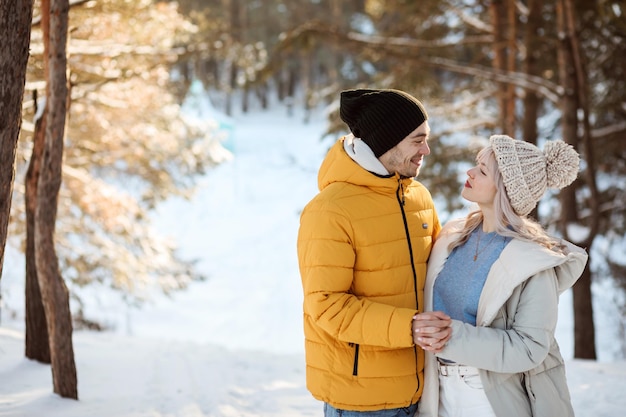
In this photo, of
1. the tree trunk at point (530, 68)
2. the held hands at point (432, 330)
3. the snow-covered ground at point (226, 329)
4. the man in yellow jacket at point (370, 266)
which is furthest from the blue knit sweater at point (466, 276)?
the tree trunk at point (530, 68)

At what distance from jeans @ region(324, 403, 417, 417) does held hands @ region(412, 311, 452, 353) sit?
41 cm

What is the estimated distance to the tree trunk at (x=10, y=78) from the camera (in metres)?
3.23

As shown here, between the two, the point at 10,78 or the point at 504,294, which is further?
the point at 10,78

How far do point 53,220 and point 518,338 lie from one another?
4092mm

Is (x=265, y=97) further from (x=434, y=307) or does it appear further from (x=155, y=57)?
(x=434, y=307)

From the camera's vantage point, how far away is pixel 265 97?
42844 mm

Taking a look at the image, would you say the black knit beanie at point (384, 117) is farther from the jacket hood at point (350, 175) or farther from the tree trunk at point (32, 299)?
the tree trunk at point (32, 299)

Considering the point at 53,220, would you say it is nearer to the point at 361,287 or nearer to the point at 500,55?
the point at 361,287

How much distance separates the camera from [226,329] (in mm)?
17219

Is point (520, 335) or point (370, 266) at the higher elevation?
point (370, 266)

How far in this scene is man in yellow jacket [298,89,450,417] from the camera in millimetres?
2492

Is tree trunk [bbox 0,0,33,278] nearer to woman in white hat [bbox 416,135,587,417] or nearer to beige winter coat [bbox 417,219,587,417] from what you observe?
woman in white hat [bbox 416,135,587,417]

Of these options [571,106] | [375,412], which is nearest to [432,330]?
[375,412]

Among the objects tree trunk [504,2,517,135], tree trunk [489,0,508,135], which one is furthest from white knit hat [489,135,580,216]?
tree trunk [489,0,508,135]
